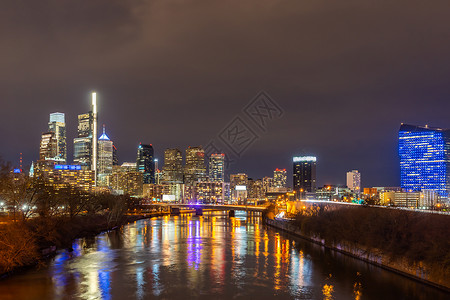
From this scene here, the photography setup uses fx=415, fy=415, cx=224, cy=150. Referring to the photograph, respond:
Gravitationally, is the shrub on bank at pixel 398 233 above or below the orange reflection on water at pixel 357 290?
above

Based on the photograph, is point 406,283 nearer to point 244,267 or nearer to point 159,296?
point 244,267

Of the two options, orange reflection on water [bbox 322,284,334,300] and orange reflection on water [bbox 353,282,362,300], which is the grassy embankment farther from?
orange reflection on water [bbox 322,284,334,300]

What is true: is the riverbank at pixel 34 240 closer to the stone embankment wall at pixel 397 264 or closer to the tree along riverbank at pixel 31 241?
the tree along riverbank at pixel 31 241

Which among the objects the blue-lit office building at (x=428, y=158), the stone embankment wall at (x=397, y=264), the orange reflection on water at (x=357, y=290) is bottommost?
the orange reflection on water at (x=357, y=290)

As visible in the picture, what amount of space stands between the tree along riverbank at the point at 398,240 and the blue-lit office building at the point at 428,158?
145m

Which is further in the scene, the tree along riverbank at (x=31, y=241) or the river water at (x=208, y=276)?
the tree along riverbank at (x=31, y=241)

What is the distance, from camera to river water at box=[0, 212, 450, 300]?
32250mm

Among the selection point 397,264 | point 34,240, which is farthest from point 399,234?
point 34,240

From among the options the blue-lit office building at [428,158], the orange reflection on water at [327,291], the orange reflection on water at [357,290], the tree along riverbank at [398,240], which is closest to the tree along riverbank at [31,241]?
the orange reflection on water at [327,291]

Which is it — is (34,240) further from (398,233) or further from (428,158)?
(428,158)

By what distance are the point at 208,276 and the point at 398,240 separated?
772 inches

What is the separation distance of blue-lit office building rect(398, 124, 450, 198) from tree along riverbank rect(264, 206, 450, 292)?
144893mm

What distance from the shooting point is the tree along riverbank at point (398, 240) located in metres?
34.7

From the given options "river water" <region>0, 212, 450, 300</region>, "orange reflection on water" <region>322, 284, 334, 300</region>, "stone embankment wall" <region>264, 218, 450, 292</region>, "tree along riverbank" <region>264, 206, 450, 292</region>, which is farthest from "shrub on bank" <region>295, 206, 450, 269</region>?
"orange reflection on water" <region>322, 284, 334, 300</region>
